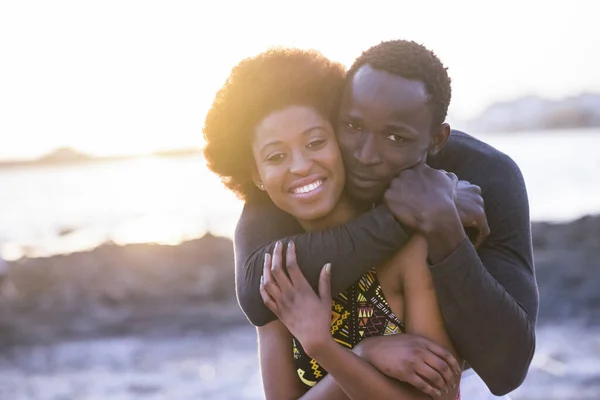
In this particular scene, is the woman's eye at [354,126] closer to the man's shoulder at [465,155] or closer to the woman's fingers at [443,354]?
the man's shoulder at [465,155]

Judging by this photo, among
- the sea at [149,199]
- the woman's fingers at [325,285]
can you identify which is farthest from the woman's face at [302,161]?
the sea at [149,199]

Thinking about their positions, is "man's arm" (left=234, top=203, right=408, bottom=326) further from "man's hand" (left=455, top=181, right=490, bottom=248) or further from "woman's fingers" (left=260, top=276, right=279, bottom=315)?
"man's hand" (left=455, top=181, right=490, bottom=248)

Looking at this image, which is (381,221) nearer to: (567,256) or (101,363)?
(101,363)

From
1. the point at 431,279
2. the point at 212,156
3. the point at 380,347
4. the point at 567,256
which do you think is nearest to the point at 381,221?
the point at 431,279

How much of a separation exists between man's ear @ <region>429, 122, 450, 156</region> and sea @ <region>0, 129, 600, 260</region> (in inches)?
530

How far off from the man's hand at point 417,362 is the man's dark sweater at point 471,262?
8 centimetres

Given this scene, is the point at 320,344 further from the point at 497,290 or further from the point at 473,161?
the point at 473,161

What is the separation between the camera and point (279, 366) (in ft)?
9.70

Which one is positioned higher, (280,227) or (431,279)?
(280,227)

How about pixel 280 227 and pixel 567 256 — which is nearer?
pixel 280 227

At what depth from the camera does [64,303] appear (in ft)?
39.6

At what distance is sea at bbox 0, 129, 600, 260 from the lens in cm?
2352

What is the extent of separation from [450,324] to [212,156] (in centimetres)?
109

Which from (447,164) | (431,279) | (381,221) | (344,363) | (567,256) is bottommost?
(344,363)
